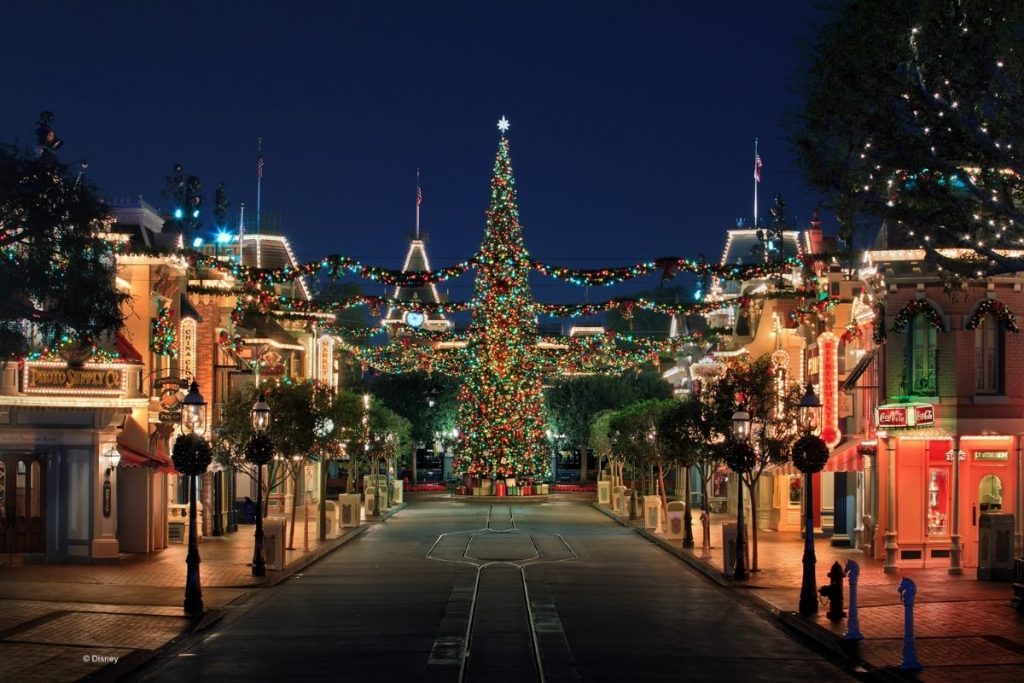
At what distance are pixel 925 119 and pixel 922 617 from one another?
26.8 ft

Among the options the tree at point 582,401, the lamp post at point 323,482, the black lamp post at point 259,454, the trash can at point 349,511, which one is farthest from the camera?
the tree at point 582,401

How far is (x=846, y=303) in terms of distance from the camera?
40719mm

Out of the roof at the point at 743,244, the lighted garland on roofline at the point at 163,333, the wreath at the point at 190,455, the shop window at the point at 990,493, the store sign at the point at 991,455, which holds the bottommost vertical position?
the shop window at the point at 990,493

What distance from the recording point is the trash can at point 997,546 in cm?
2930

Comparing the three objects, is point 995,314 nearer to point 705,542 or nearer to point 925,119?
point 705,542

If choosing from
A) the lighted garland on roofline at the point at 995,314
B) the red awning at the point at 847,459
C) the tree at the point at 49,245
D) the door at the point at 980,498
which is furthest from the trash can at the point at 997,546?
the tree at the point at 49,245

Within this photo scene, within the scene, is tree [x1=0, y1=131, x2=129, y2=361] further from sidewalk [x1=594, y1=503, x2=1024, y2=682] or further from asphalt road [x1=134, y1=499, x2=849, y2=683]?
sidewalk [x1=594, y1=503, x2=1024, y2=682]

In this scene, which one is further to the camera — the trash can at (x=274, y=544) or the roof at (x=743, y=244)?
the roof at (x=743, y=244)

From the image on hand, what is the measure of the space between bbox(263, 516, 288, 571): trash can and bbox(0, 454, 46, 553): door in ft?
17.2

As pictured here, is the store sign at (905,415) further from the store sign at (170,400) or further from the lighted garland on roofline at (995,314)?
the store sign at (170,400)

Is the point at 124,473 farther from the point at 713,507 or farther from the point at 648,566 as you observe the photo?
the point at 713,507

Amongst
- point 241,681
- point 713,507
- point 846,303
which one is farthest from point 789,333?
point 241,681

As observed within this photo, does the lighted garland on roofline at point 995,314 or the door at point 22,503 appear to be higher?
the lighted garland on roofline at point 995,314

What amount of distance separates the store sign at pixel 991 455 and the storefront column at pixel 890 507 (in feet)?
6.11
